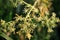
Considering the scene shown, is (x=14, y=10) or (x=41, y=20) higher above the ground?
(x=14, y=10)

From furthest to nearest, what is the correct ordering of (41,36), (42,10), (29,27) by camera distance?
(41,36)
(42,10)
(29,27)

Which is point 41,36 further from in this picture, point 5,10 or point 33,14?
point 5,10

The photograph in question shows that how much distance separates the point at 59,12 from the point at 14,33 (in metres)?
0.46

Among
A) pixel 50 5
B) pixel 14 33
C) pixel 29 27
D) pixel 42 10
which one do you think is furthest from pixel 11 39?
pixel 50 5

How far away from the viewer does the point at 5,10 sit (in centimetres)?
164

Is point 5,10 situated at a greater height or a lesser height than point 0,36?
greater

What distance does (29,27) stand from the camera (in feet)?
4.63

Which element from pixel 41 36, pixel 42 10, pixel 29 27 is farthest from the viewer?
pixel 41 36

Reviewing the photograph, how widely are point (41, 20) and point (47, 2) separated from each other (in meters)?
0.18

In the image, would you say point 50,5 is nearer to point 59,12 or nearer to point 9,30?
point 59,12

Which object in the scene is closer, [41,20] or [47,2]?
[41,20]

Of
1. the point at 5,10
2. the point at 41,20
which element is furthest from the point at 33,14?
the point at 5,10

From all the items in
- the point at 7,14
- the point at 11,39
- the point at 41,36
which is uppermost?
the point at 7,14

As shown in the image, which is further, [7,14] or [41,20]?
[7,14]
